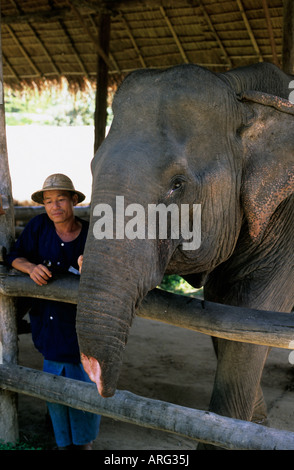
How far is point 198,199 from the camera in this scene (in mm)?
2449

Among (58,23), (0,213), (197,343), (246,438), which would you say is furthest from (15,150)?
(246,438)

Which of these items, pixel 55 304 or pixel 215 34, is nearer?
pixel 55 304

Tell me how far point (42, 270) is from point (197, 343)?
10.5ft

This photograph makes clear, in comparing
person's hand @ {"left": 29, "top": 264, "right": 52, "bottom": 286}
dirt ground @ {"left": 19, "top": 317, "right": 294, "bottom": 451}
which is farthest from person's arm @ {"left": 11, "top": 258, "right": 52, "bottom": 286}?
dirt ground @ {"left": 19, "top": 317, "right": 294, "bottom": 451}

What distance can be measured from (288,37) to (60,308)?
11.8 feet

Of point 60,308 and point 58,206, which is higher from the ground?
point 58,206

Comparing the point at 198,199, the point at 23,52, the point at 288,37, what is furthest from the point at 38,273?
the point at 23,52

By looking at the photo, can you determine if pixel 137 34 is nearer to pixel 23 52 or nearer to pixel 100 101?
pixel 100 101

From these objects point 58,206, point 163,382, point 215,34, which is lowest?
point 163,382

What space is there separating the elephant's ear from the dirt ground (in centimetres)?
178

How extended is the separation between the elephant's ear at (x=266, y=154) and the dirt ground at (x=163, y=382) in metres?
1.78

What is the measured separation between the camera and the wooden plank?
2.46 meters

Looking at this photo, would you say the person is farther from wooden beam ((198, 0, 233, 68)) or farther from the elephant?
wooden beam ((198, 0, 233, 68))

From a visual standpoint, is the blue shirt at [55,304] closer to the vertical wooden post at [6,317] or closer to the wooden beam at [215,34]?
the vertical wooden post at [6,317]
